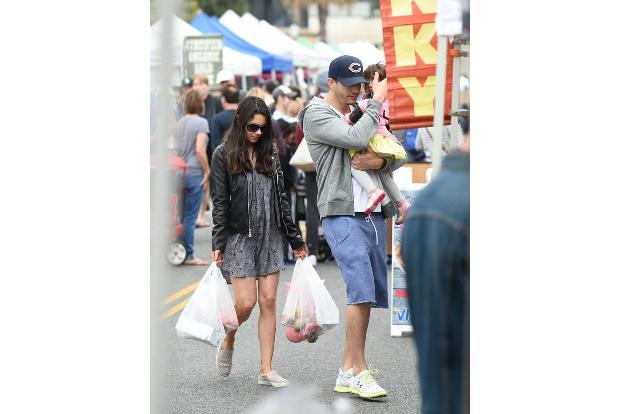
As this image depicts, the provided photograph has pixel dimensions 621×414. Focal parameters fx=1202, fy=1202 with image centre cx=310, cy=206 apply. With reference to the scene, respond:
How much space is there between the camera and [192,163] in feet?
43.3

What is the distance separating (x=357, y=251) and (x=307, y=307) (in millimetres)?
615

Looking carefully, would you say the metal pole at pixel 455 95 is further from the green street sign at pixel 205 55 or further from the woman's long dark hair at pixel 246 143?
the green street sign at pixel 205 55

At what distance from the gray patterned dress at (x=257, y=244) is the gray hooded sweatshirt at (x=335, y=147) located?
1.49 feet

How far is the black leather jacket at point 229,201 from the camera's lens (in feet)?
23.3

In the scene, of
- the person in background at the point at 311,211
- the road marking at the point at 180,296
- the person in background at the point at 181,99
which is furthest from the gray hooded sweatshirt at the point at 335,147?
the person in background at the point at 311,211

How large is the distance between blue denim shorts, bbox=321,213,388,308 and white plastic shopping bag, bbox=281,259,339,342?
1.17ft

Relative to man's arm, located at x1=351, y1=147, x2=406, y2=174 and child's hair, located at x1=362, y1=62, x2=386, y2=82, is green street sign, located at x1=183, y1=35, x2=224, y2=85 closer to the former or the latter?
child's hair, located at x1=362, y1=62, x2=386, y2=82

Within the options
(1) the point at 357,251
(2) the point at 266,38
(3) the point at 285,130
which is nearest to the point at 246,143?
(1) the point at 357,251
